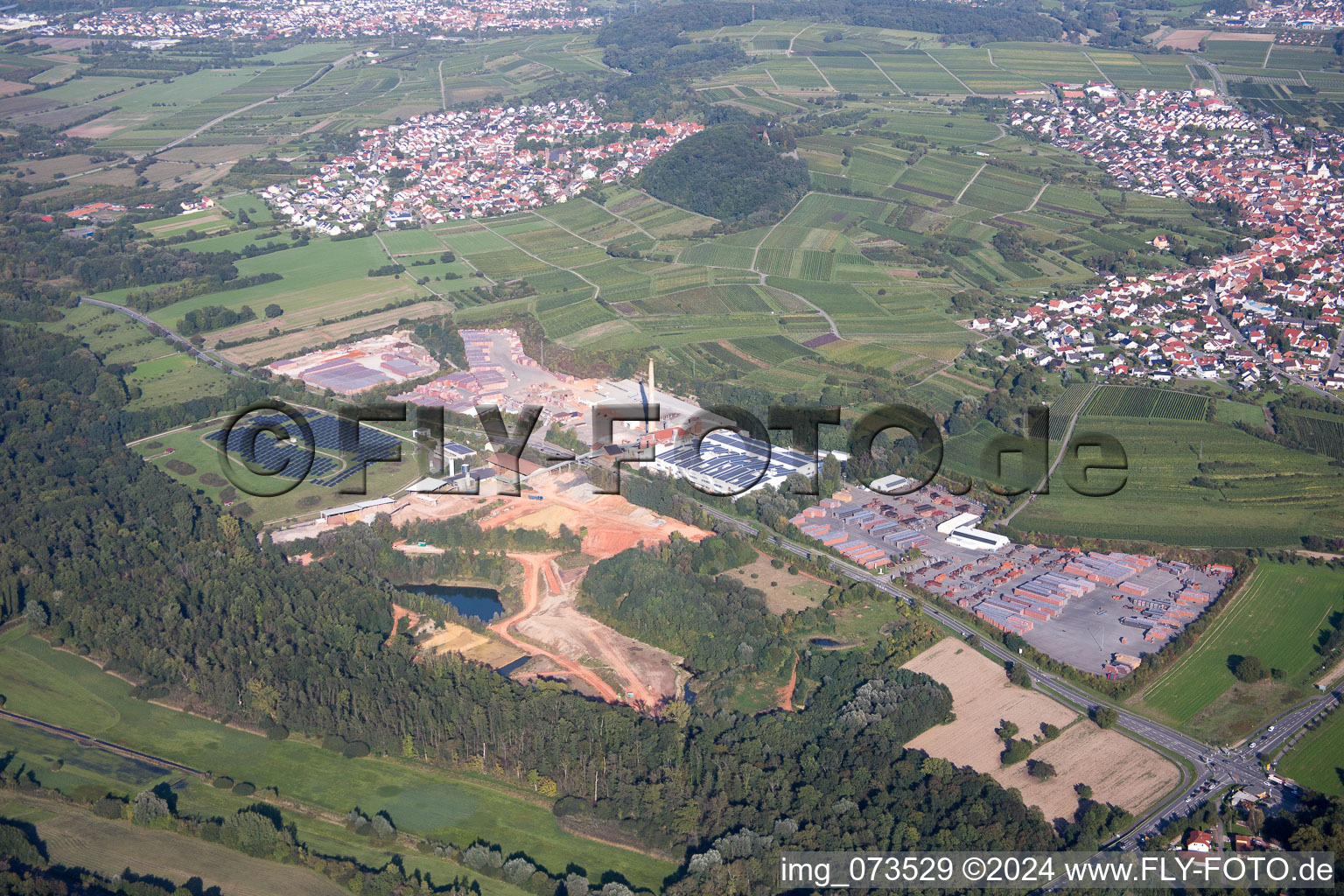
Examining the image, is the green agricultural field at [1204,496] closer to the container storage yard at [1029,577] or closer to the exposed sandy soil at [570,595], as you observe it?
the container storage yard at [1029,577]

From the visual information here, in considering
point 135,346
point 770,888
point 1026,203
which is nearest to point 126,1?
point 135,346

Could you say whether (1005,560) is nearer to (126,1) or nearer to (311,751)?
(311,751)

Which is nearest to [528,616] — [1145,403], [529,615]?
[529,615]

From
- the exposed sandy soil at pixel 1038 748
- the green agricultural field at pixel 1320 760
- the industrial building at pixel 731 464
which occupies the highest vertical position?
the industrial building at pixel 731 464

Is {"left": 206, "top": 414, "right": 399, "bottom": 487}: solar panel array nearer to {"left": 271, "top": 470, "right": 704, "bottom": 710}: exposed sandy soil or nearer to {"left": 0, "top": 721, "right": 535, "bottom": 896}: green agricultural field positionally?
{"left": 271, "top": 470, "right": 704, "bottom": 710}: exposed sandy soil

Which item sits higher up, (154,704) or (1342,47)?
(1342,47)

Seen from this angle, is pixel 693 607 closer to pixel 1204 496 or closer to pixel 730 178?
pixel 1204 496

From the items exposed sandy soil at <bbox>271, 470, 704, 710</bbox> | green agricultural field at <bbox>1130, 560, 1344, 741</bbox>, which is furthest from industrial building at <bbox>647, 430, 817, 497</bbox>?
green agricultural field at <bbox>1130, 560, 1344, 741</bbox>

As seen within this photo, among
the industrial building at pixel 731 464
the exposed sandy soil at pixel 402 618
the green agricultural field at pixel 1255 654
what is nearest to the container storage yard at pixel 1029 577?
the green agricultural field at pixel 1255 654
